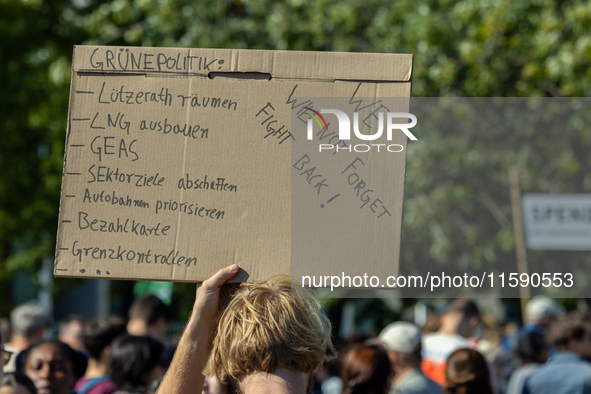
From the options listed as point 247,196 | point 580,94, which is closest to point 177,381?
point 247,196

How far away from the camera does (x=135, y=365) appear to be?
12.4 ft

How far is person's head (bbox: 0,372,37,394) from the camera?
2.87 metres

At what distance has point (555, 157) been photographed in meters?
7.76

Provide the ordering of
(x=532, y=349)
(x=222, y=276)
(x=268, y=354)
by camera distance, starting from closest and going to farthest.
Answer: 1. (x=268, y=354)
2. (x=222, y=276)
3. (x=532, y=349)

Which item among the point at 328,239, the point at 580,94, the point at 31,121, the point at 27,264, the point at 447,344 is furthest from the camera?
the point at 27,264

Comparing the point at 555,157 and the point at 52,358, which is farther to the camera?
the point at 555,157

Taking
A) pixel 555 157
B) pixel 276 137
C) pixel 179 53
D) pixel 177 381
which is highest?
pixel 555 157

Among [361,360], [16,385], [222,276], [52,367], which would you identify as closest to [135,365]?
[52,367]

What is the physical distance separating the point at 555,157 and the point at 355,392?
16.6ft

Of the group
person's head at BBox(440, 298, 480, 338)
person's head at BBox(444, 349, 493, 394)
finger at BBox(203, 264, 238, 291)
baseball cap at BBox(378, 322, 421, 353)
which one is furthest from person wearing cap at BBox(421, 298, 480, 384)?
finger at BBox(203, 264, 238, 291)

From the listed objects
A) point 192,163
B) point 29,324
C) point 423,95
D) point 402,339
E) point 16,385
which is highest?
point 423,95

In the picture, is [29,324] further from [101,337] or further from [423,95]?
[423,95]

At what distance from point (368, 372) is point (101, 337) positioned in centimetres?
200

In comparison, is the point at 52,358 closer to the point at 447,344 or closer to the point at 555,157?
the point at 447,344
